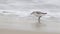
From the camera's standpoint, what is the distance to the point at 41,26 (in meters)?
3.07

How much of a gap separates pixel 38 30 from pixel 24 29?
0.28 metres

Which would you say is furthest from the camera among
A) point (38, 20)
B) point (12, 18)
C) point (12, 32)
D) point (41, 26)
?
point (12, 18)

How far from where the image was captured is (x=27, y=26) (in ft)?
10.0

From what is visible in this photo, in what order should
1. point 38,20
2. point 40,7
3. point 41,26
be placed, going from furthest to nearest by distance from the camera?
point 40,7 → point 38,20 → point 41,26

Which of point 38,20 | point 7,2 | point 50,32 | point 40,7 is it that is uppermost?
point 7,2

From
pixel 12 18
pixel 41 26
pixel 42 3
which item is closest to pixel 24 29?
pixel 41 26

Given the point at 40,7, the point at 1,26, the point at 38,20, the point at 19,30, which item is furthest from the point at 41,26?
the point at 40,7

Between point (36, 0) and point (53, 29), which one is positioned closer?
point (53, 29)

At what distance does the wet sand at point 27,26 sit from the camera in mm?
2758

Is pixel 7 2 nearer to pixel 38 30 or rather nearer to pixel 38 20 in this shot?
pixel 38 20

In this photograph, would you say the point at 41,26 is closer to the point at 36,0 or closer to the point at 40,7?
the point at 40,7

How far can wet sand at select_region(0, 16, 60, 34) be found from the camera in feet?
9.05

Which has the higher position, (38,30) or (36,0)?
(36,0)

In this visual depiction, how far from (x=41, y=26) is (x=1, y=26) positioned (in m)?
0.85
